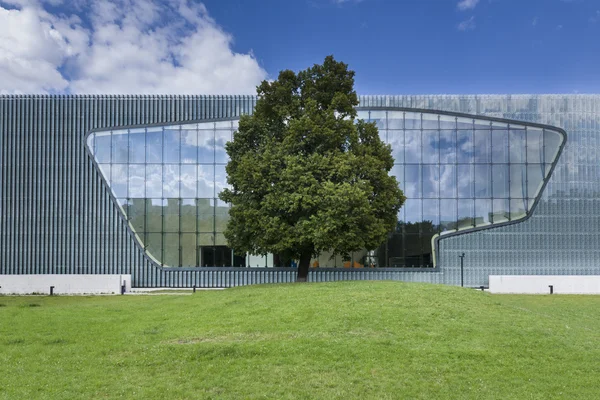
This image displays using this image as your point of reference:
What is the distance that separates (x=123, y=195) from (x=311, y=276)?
13283 millimetres

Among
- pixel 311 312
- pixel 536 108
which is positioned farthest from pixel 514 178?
pixel 311 312

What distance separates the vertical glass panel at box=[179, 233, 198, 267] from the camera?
35.1 meters

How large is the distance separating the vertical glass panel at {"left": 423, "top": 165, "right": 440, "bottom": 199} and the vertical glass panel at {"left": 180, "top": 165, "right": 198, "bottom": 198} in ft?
48.8

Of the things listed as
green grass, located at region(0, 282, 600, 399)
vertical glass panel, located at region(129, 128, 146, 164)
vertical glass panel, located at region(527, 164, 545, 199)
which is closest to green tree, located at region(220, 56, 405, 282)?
green grass, located at region(0, 282, 600, 399)

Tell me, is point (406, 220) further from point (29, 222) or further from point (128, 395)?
point (128, 395)

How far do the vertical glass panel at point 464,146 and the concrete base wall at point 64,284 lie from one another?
22.6 m

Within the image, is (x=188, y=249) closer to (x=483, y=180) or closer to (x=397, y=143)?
(x=397, y=143)

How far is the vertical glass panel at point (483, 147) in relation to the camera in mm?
35250

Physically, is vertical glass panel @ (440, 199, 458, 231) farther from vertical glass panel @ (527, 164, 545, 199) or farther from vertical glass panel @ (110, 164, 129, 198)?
vertical glass panel @ (110, 164, 129, 198)

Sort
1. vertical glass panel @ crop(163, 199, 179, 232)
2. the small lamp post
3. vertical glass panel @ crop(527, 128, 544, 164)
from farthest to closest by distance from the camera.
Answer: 1. vertical glass panel @ crop(163, 199, 179, 232)
2. vertical glass panel @ crop(527, 128, 544, 164)
3. the small lamp post

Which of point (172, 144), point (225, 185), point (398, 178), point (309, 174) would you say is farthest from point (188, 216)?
point (309, 174)

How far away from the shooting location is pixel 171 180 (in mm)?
35562

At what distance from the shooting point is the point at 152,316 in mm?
17938

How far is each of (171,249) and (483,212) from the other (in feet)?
66.2
